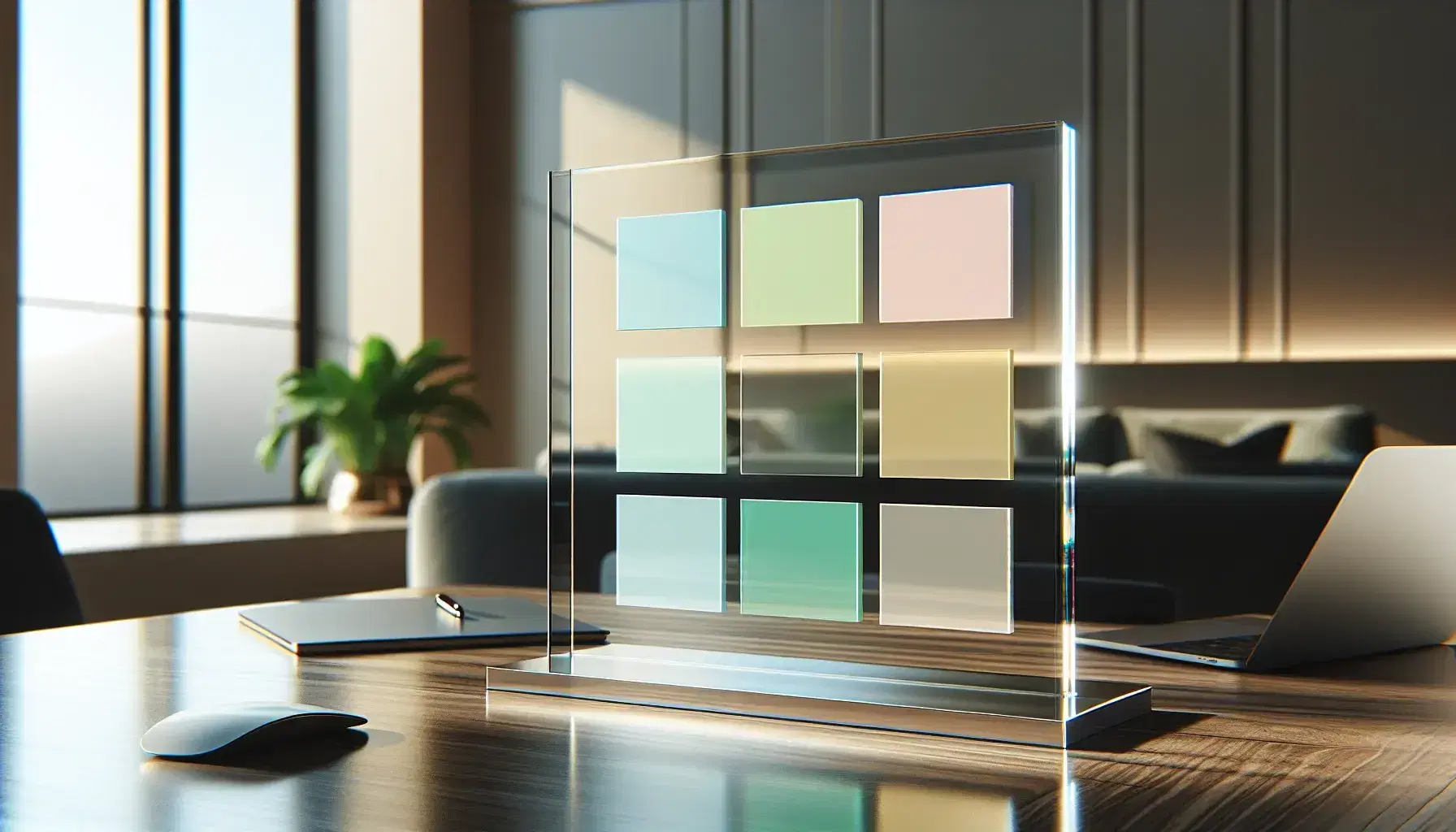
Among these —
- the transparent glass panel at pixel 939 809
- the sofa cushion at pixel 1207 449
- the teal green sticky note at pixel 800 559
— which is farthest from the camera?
the sofa cushion at pixel 1207 449

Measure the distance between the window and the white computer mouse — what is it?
407cm

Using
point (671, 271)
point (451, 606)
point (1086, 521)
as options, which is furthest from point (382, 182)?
point (671, 271)

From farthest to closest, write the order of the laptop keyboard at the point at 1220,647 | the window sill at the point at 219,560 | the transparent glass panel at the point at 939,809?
the window sill at the point at 219,560, the laptop keyboard at the point at 1220,647, the transparent glass panel at the point at 939,809

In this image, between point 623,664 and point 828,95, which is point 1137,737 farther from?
point 828,95

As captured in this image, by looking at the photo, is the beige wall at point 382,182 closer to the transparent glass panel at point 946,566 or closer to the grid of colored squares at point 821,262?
the grid of colored squares at point 821,262

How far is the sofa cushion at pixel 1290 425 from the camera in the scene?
194 inches

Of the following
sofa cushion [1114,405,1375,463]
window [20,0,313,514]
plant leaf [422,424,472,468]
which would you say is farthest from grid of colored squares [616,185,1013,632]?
sofa cushion [1114,405,1375,463]

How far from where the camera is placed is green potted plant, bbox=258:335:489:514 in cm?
430

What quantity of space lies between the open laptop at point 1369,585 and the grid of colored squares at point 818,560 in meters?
0.23

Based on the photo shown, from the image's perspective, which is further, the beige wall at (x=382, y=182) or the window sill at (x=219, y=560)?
the beige wall at (x=382, y=182)

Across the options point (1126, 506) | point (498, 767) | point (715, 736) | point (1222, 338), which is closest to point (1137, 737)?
point (715, 736)

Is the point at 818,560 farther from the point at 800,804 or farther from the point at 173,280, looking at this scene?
the point at 173,280

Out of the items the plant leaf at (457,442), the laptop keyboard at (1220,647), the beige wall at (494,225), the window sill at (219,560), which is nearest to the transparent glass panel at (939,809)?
the laptop keyboard at (1220,647)

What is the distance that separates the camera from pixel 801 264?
28.6 inches
